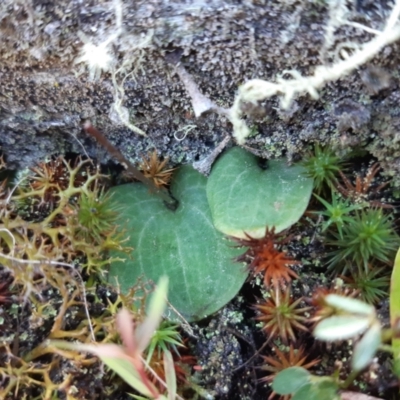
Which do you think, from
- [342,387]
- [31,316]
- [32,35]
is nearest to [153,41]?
[32,35]

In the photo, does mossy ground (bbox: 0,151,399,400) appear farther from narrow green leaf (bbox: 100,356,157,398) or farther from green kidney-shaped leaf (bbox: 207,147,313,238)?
narrow green leaf (bbox: 100,356,157,398)

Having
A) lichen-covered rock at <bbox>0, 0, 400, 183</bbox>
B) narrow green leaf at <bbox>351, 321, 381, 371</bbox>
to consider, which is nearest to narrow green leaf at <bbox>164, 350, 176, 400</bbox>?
narrow green leaf at <bbox>351, 321, 381, 371</bbox>

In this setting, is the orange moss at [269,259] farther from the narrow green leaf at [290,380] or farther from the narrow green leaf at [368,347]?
the narrow green leaf at [368,347]

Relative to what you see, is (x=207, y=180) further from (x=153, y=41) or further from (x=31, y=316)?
(x=31, y=316)

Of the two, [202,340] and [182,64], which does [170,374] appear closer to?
[202,340]

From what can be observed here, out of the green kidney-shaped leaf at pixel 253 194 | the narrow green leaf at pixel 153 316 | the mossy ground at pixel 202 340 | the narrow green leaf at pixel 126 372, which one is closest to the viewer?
the narrow green leaf at pixel 153 316

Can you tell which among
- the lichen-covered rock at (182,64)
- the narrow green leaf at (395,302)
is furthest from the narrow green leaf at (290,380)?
the lichen-covered rock at (182,64)
